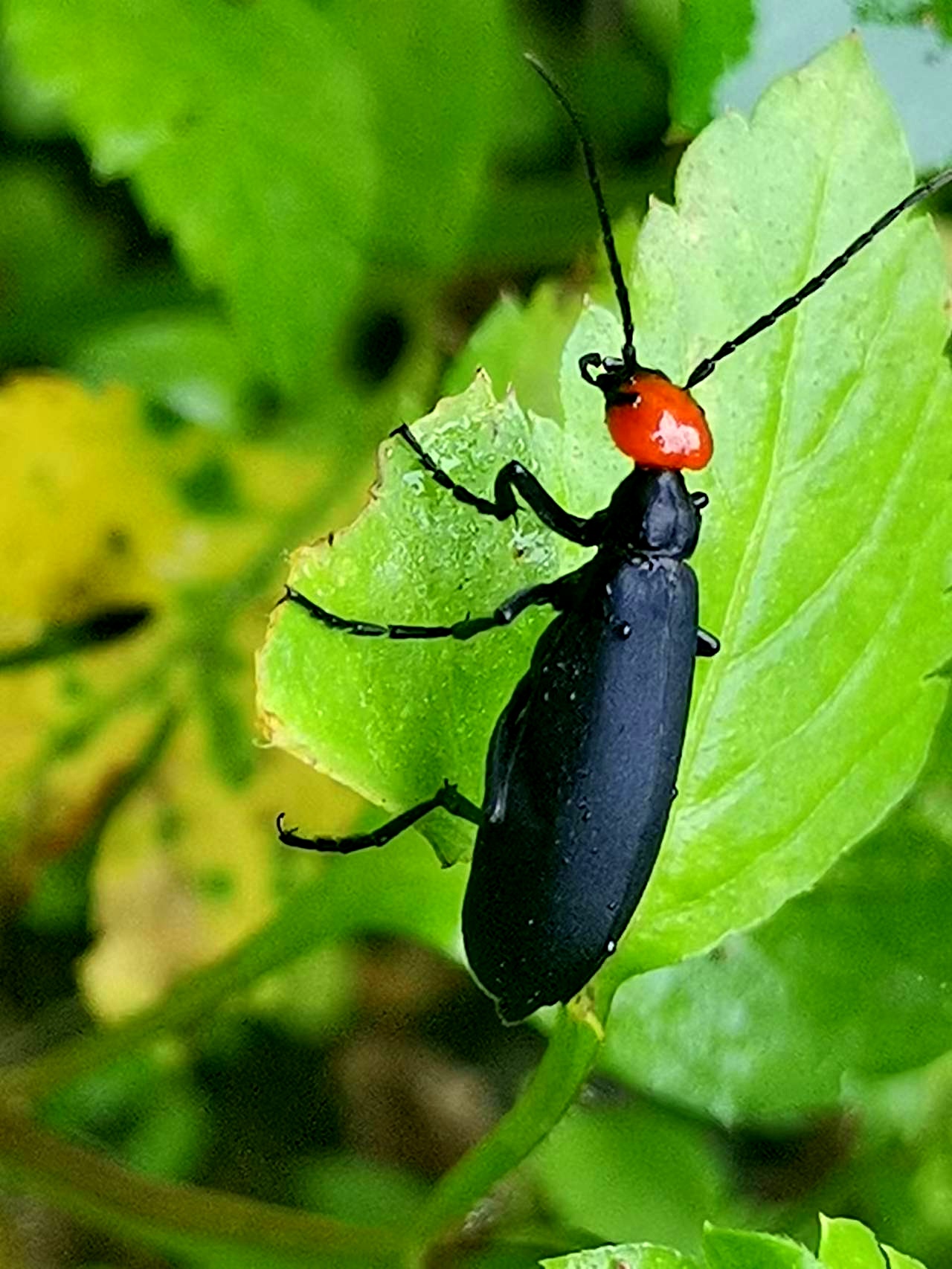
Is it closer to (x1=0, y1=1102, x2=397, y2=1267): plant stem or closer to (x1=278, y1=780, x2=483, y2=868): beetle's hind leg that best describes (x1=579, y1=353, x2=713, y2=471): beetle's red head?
(x1=278, y1=780, x2=483, y2=868): beetle's hind leg

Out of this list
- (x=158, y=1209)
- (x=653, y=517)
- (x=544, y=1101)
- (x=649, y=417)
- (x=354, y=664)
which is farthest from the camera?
(x=158, y=1209)

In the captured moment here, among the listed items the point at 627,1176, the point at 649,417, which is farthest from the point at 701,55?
the point at 627,1176

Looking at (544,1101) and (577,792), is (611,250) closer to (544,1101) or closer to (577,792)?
(577,792)

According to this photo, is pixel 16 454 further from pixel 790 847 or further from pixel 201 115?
pixel 790 847

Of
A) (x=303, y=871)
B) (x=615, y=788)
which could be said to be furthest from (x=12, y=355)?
(x=615, y=788)

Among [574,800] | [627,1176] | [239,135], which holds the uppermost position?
[239,135]
